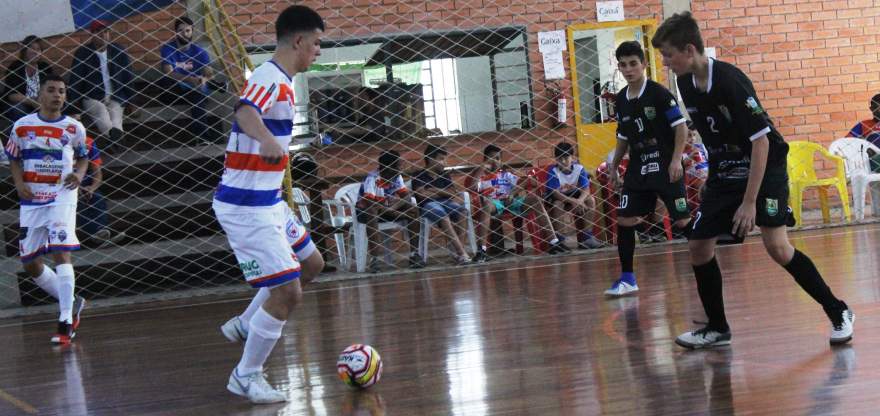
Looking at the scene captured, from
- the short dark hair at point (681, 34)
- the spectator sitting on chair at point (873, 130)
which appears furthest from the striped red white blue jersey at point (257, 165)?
the spectator sitting on chair at point (873, 130)

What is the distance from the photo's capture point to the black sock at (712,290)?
13.8 feet

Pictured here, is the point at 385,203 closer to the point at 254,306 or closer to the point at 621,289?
the point at 621,289

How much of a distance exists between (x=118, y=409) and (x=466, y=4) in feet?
27.3

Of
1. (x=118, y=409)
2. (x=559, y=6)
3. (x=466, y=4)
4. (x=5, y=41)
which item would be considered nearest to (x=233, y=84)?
(x=5, y=41)

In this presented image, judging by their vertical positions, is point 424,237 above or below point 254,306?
above

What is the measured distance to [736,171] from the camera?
4.02m

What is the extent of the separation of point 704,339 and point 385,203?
5651mm

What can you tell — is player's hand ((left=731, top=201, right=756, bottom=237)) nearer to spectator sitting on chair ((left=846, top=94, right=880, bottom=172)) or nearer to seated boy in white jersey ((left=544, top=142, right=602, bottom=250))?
seated boy in white jersey ((left=544, top=142, right=602, bottom=250))

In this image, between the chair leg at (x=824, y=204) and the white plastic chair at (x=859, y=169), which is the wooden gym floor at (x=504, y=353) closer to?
the chair leg at (x=824, y=204)

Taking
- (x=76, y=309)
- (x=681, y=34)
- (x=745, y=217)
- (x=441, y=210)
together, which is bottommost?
(x=76, y=309)

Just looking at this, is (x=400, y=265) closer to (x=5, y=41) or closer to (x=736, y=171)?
(x=5, y=41)

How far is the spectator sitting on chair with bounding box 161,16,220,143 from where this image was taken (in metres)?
9.43

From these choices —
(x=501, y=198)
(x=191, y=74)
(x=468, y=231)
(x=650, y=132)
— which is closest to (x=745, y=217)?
(x=650, y=132)

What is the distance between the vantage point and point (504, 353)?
14.6 ft
